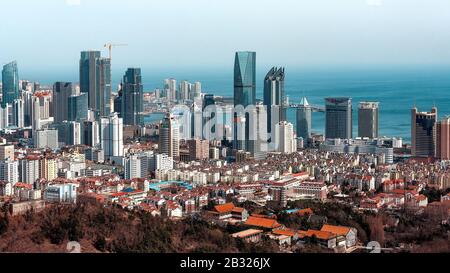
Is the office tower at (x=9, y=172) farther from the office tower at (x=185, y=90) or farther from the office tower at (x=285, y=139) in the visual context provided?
the office tower at (x=185, y=90)

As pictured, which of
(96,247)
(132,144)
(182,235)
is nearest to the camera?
(96,247)

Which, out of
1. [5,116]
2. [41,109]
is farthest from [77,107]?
[5,116]

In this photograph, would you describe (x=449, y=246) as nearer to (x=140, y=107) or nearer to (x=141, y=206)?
(x=141, y=206)

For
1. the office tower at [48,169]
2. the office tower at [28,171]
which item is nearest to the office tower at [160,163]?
the office tower at [48,169]

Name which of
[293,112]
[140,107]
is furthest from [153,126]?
[293,112]

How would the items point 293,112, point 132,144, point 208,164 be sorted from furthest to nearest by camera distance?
point 293,112 < point 132,144 < point 208,164
